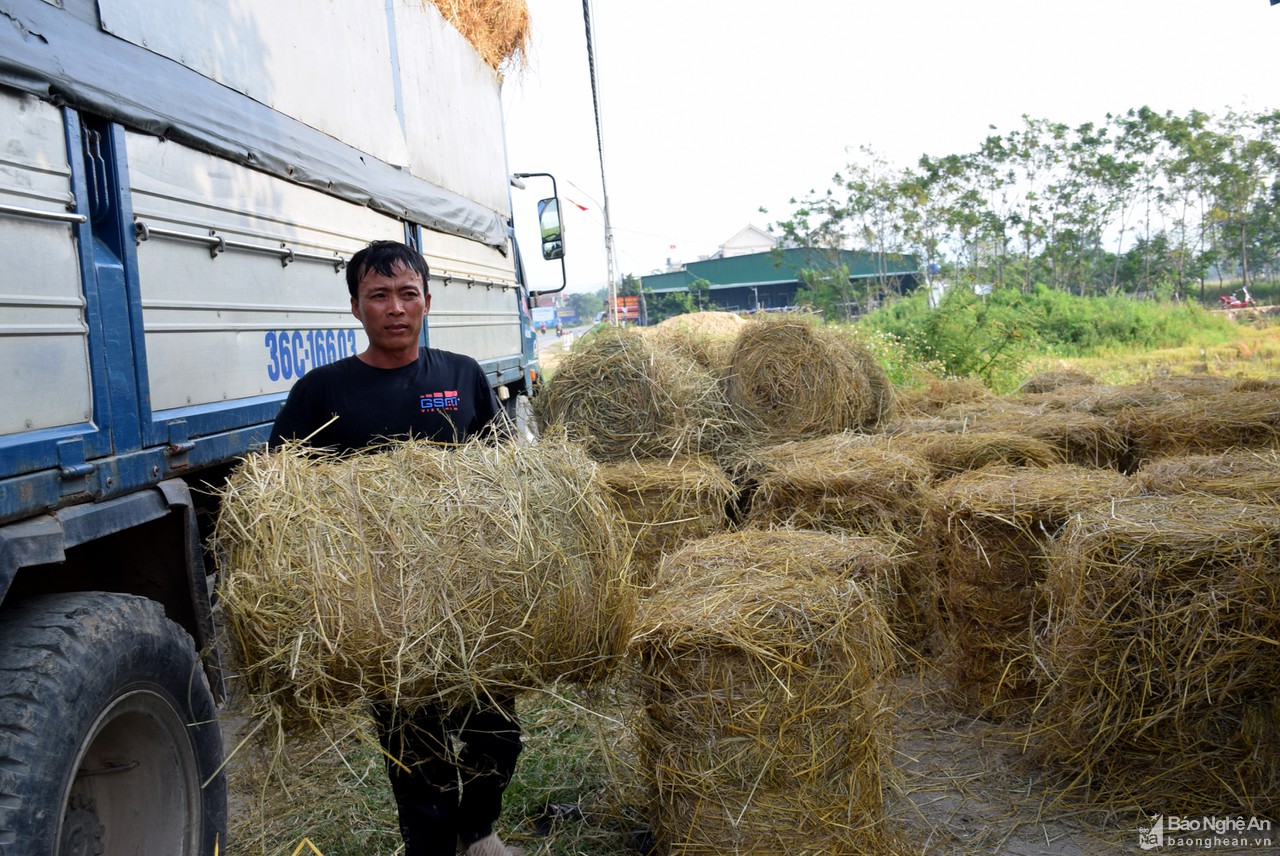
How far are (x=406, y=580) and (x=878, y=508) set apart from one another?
3361 mm

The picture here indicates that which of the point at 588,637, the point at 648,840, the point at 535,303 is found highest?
the point at 535,303

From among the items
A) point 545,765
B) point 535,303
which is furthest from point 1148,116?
point 545,765

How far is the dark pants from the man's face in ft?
3.99

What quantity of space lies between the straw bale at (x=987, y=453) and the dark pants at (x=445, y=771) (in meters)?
3.46

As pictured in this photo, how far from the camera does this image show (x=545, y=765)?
3986 mm

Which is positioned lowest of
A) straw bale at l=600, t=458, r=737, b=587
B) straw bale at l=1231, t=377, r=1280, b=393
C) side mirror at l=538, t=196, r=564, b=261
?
straw bale at l=600, t=458, r=737, b=587

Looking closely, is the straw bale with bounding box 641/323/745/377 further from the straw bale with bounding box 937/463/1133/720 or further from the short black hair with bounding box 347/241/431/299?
the short black hair with bounding box 347/241/431/299

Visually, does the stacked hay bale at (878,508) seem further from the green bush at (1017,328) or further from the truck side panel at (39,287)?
the green bush at (1017,328)

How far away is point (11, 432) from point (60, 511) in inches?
9.9

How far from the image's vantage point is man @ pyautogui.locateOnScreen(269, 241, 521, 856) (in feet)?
9.15

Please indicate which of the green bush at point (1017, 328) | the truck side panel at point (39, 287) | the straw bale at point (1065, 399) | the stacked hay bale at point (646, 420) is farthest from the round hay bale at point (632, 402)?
the truck side panel at point (39, 287)

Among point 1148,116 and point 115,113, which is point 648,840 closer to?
point 115,113

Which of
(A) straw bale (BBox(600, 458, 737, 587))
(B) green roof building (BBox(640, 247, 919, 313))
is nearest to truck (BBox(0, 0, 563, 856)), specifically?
(A) straw bale (BBox(600, 458, 737, 587))

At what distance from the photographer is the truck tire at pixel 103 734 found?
2082 mm
